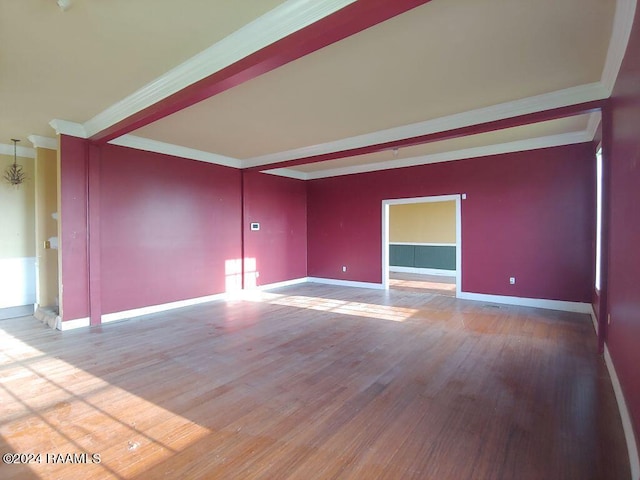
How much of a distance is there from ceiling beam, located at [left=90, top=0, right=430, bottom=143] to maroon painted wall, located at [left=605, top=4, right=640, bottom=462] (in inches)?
63.4

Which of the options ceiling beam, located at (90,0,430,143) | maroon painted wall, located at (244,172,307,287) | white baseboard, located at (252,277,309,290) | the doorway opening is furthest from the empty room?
the doorway opening

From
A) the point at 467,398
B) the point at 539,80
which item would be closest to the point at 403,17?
the point at 539,80

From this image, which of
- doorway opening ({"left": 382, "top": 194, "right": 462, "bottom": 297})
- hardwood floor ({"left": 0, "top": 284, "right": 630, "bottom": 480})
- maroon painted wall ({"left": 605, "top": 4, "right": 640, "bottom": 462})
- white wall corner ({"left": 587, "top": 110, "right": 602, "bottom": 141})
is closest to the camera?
hardwood floor ({"left": 0, "top": 284, "right": 630, "bottom": 480})

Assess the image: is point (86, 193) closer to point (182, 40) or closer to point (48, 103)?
point (48, 103)

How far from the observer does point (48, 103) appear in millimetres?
3746

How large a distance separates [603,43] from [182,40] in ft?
11.3

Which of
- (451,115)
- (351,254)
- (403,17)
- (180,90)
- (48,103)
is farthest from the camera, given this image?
(351,254)

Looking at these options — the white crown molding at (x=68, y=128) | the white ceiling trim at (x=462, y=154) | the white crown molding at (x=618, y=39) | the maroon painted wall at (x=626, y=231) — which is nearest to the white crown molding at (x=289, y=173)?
the white ceiling trim at (x=462, y=154)

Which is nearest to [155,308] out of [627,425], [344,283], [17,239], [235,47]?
[17,239]

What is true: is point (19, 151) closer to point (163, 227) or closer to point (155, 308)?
point (163, 227)

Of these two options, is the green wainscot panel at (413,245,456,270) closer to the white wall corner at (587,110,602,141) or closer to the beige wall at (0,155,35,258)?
the white wall corner at (587,110,602,141)

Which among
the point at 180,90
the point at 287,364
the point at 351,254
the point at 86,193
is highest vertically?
the point at 180,90

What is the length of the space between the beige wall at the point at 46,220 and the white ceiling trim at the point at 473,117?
4.02m

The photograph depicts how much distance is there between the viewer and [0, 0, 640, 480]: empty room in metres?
2.06
